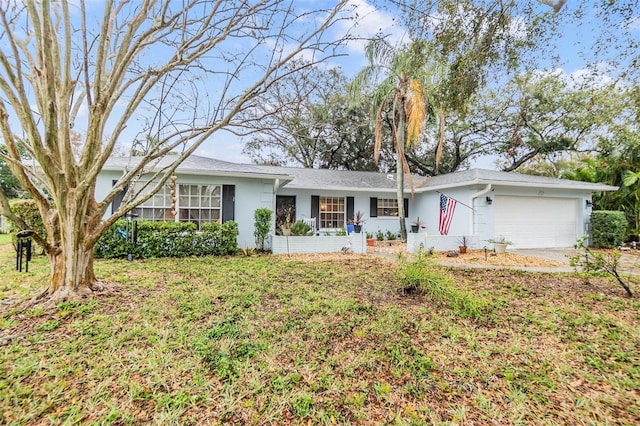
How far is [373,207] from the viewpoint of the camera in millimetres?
13039

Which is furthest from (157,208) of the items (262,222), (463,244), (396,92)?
(463,244)

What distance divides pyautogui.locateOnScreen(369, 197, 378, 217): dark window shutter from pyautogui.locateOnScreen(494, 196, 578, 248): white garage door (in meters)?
4.53

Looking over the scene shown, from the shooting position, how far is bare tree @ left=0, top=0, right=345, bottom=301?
4.04 m

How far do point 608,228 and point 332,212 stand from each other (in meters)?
10.1

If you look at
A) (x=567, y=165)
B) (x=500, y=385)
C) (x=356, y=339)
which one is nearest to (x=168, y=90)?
(x=356, y=339)

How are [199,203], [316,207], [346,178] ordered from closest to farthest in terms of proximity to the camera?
[199,203] < [316,207] < [346,178]

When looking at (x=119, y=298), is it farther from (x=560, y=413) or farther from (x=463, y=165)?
(x=463, y=165)

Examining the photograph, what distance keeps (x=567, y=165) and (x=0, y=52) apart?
2815 cm

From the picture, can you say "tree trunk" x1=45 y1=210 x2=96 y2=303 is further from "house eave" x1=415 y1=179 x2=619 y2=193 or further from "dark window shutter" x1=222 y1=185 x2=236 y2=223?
"house eave" x1=415 y1=179 x2=619 y2=193

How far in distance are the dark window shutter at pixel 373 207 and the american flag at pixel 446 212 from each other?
294 centimetres

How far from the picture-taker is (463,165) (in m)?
20.4

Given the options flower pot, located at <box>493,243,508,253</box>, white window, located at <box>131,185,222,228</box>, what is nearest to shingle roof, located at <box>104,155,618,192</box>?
white window, located at <box>131,185,222,228</box>

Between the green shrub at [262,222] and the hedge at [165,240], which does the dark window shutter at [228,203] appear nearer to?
the hedge at [165,240]

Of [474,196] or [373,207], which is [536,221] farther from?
[373,207]
